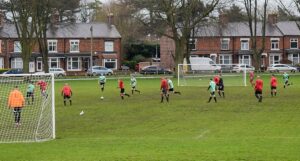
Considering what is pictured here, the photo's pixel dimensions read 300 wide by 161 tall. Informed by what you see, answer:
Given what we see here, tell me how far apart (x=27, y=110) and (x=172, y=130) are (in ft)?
28.4

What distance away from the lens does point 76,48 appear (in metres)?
85.8

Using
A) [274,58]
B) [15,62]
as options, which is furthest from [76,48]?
[274,58]

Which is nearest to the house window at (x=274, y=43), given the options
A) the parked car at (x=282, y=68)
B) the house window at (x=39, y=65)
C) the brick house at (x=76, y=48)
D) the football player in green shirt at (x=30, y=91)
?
the parked car at (x=282, y=68)

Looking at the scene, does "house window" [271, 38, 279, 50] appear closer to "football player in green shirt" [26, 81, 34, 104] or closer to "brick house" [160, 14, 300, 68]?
"brick house" [160, 14, 300, 68]

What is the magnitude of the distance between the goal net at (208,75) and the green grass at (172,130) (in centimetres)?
1266

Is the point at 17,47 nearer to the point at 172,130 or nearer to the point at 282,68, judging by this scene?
the point at 282,68

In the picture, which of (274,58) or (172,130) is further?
(274,58)

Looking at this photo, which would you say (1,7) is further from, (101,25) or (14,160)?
(14,160)

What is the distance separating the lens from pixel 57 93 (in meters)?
44.6

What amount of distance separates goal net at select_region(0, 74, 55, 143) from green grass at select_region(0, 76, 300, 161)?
0.82 m

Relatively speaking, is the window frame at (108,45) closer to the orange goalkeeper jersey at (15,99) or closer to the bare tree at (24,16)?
the bare tree at (24,16)

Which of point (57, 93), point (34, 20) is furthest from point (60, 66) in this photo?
point (57, 93)

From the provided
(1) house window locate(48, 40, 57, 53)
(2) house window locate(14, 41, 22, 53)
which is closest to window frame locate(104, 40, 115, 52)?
(1) house window locate(48, 40, 57, 53)

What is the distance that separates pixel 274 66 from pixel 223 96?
43984mm
